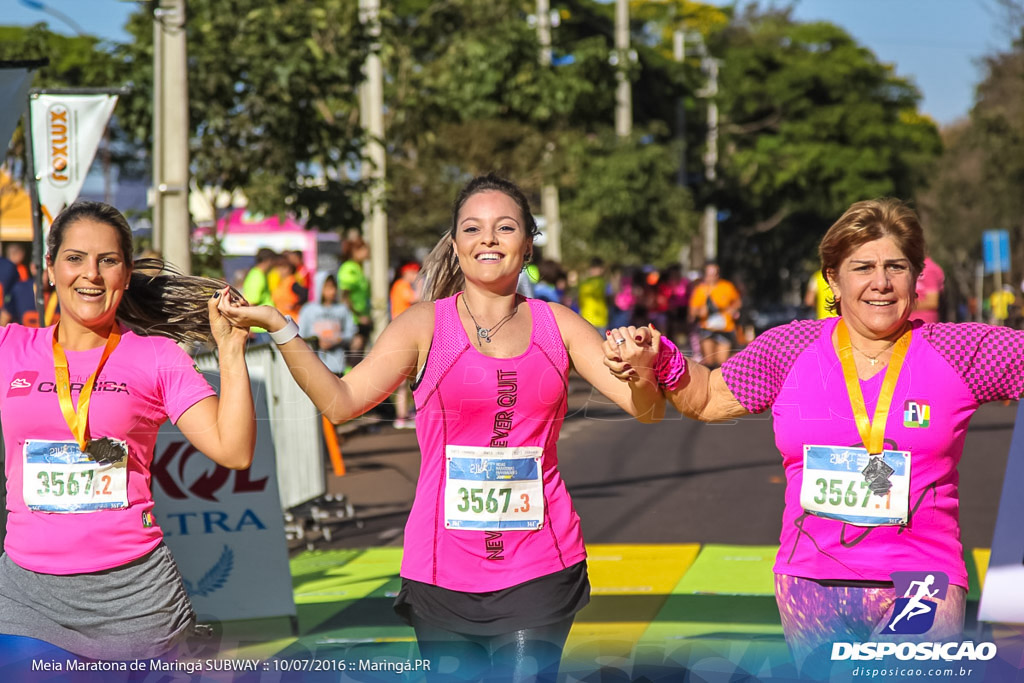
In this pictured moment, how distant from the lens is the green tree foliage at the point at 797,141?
158ft

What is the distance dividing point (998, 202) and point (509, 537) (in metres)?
41.6

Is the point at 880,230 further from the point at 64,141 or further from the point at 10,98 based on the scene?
the point at 64,141

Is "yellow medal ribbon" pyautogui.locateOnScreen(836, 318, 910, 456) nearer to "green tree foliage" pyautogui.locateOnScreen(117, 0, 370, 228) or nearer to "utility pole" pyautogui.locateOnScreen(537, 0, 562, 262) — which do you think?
"green tree foliage" pyautogui.locateOnScreen(117, 0, 370, 228)

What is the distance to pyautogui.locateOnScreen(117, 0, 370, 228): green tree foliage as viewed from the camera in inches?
442

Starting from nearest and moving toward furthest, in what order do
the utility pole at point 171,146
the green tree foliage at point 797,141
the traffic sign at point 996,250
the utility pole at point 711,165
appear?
the utility pole at point 171,146 → the traffic sign at point 996,250 → the utility pole at point 711,165 → the green tree foliage at point 797,141

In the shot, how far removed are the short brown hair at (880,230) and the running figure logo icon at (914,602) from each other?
718mm

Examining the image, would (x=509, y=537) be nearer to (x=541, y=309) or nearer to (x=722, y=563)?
(x=541, y=309)

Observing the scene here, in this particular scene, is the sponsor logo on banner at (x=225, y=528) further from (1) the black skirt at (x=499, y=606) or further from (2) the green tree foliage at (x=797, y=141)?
(2) the green tree foliage at (x=797, y=141)

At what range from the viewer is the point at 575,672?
3.43 metres

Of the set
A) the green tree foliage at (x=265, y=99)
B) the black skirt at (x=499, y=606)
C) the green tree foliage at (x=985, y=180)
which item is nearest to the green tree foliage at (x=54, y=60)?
the green tree foliage at (x=265, y=99)

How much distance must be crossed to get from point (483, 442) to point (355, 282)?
34.4 feet

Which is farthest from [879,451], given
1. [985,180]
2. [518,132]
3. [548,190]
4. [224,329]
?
[985,180]

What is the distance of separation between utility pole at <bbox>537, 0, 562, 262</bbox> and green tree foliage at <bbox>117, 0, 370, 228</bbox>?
12943 millimetres

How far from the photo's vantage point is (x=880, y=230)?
333cm
